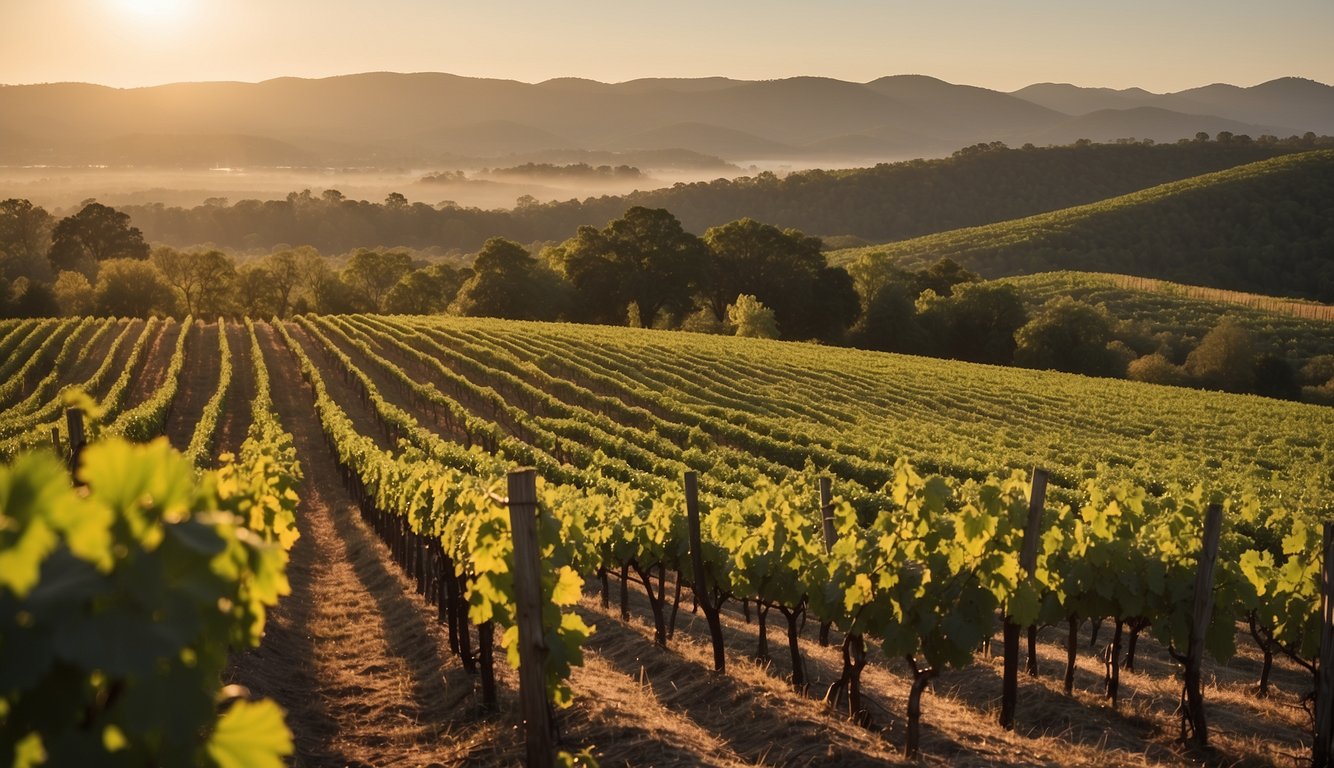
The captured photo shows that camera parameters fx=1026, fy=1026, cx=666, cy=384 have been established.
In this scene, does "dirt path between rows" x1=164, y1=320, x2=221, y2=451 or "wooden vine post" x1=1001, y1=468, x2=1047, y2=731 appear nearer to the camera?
"wooden vine post" x1=1001, y1=468, x2=1047, y2=731

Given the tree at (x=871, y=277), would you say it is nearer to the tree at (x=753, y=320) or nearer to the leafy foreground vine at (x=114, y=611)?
the tree at (x=753, y=320)

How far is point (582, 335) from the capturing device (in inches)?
1962

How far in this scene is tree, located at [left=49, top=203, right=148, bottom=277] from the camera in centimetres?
9162

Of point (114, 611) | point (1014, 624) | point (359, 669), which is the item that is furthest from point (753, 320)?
point (114, 611)

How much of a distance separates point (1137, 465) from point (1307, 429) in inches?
473

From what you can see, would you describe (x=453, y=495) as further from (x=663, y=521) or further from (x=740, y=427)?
(x=740, y=427)

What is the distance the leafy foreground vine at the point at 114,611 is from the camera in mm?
1941

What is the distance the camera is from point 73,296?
7244cm

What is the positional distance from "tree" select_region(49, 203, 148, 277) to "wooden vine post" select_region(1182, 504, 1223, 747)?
9912 centimetres

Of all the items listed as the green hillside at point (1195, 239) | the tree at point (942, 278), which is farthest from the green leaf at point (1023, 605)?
the green hillside at point (1195, 239)

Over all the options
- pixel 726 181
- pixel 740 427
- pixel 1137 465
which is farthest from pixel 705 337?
pixel 726 181

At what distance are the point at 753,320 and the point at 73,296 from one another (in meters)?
48.4

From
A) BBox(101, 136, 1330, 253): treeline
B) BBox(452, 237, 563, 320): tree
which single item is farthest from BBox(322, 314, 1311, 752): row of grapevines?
BBox(101, 136, 1330, 253): treeline

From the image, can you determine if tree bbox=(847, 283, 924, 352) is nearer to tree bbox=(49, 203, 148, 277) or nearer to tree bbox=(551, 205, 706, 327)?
tree bbox=(551, 205, 706, 327)
